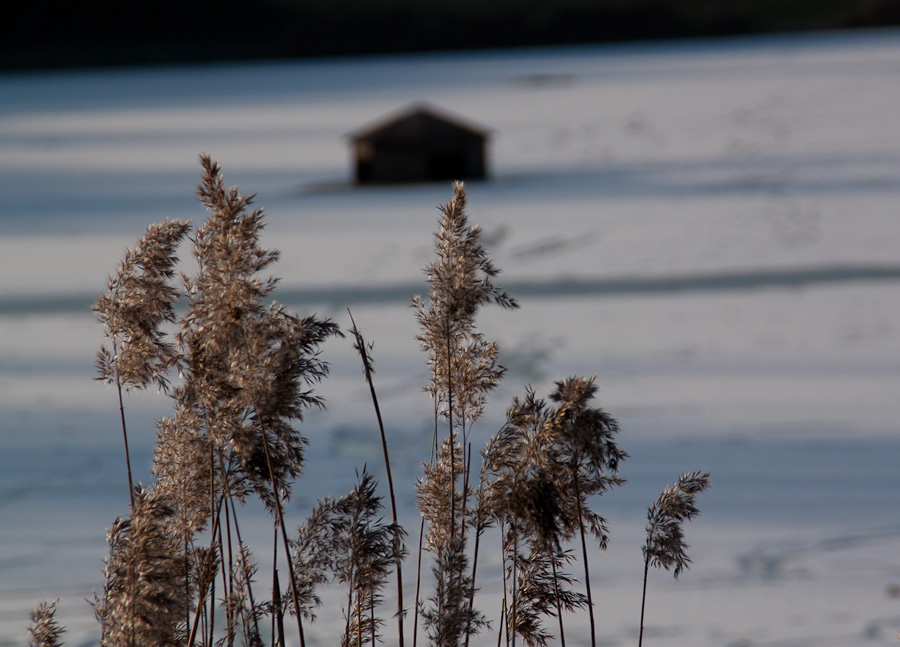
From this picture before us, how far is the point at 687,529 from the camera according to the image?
3453 millimetres

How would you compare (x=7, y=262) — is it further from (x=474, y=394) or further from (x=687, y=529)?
(x=474, y=394)

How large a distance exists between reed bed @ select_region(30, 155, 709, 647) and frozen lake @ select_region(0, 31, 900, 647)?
58.2 inches

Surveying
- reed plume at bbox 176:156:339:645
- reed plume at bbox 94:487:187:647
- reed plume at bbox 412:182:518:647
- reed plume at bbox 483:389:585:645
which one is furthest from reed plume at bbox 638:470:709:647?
reed plume at bbox 94:487:187:647

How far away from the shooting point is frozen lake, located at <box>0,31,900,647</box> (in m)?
3.13

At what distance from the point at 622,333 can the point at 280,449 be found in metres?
4.86

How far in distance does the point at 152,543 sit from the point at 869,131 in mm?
16480

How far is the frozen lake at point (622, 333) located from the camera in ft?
10.3

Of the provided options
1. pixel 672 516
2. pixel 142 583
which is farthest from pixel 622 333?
pixel 142 583

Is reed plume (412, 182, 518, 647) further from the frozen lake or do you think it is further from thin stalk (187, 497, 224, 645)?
the frozen lake

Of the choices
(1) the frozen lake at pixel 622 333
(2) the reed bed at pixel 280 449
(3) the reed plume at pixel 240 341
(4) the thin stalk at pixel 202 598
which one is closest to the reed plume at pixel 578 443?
(2) the reed bed at pixel 280 449

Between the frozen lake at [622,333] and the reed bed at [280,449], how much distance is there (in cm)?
148

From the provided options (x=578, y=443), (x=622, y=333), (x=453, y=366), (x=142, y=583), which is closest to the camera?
(x=142, y=583)

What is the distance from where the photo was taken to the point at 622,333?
6.02 m

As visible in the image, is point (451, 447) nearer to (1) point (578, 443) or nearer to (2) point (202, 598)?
(1) point (578, 443)
